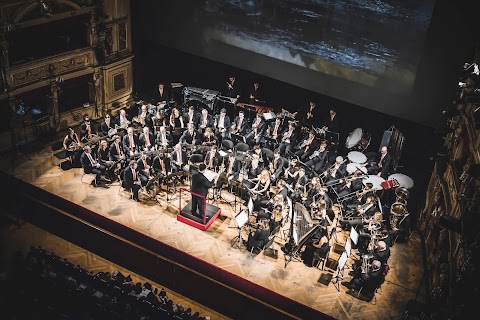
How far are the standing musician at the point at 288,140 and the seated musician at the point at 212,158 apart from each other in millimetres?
1621

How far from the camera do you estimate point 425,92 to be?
11727 mm

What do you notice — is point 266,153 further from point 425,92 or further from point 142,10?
point 142,10

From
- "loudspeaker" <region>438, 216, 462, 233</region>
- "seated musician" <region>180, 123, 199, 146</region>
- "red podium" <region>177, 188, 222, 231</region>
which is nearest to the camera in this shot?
"loudspeaker" <region>438, 216, 462, 233</region>

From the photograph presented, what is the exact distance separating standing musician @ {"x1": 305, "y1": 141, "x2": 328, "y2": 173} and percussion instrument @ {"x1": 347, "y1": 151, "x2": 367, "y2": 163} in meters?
0.56

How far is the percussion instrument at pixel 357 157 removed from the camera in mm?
11547

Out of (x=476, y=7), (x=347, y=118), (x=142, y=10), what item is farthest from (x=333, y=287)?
(x=142, y=10)

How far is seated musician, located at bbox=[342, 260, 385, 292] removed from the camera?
29.5 ft

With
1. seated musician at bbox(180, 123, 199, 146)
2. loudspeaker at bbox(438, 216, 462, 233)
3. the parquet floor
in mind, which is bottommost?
the parquet floor

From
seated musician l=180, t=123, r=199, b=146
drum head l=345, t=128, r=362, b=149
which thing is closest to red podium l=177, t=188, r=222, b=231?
seated musician l=180, t=123, r=199, b=146

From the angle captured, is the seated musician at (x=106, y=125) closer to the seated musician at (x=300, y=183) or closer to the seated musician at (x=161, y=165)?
the seated musician at (x=161, y=165)

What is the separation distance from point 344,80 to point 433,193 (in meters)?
3.53

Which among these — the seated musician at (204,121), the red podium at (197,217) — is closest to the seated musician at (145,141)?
the seated musician at (204,121)

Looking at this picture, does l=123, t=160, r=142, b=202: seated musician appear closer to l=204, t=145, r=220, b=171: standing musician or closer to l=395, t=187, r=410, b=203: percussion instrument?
l=204, t=145, r=220, b=171: standing musician

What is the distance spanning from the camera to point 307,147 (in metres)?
12.3
